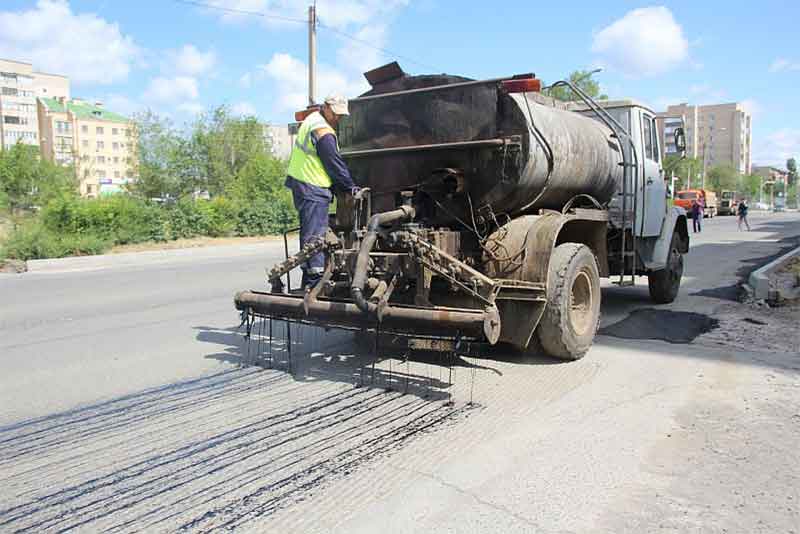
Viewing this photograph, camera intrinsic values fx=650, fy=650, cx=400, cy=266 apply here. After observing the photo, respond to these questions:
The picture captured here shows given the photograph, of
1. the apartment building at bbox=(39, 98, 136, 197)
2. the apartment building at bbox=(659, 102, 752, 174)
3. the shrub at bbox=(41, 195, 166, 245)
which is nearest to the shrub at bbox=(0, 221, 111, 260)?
the shrub at bbox=(41, 195, 166, 245)

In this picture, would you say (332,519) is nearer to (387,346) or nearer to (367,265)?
(367,265)

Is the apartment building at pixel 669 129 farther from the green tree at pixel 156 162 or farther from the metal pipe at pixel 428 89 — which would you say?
the green tree at pixel 156 162

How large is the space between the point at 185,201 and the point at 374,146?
18128 millimetres

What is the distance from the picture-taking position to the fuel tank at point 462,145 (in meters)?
5.57

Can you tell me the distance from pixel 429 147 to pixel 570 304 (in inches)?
73.3

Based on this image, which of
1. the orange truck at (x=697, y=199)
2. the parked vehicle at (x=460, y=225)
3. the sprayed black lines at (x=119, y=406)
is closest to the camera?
the sprayed black lines at (x=119, y=406)

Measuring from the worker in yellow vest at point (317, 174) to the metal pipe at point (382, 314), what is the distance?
46 centimetres

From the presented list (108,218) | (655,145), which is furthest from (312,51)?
(655,145)

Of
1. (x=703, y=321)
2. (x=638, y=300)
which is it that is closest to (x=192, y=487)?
(x=703, y=321)

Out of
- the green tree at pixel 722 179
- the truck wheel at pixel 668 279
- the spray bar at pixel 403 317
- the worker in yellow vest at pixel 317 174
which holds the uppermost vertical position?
the green tree at pixel 722 179

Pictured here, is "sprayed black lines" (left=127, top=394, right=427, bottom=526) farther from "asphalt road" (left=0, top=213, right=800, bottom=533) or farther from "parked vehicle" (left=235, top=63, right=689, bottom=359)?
"parked vehicle" (left=235, top=63, right=689, bottom=359)

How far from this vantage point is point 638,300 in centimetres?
952

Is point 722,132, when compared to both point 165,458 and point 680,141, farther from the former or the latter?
point 165,458

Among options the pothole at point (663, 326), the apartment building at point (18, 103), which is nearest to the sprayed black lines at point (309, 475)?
the pothole at point (663, 326)
